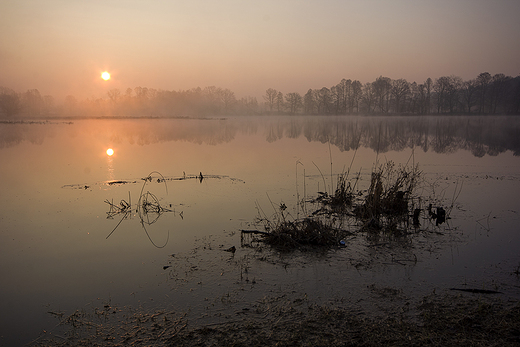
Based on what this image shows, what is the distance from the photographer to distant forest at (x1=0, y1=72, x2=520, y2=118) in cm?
7750

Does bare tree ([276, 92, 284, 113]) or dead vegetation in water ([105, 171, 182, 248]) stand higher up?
bare tree ([276, 92, 284, 113])

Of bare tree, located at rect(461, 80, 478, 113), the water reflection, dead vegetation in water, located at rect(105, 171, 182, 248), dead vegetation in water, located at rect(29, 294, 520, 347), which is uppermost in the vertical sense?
bare tree, located at rect(461, 80, 478, 113)

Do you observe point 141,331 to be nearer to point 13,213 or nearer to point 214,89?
point 13,213

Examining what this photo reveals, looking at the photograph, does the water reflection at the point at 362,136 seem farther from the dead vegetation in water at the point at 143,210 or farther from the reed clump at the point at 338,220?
the dead vegetation in water at the point at 143,210

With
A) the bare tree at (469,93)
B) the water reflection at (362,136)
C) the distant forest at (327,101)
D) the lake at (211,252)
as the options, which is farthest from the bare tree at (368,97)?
the lake at (211,252)

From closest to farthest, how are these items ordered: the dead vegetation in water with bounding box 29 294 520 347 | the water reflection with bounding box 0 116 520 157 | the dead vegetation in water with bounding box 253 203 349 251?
the dead vegetation in water with bounding box 29 294 520 347 → the dead vegetation in water with bounding box 253 203 349 251 → the water reflection with bounding box 0 116 520 157

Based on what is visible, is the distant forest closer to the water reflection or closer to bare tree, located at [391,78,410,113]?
bare tree, located at [391,78,410,113]

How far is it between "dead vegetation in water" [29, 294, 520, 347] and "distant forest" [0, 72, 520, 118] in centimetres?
8540

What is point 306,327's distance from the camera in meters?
3.28

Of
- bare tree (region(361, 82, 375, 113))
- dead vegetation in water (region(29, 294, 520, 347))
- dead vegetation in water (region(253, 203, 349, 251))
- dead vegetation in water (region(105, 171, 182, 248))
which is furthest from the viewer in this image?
bare tree (region(361, 82, 375, 113))

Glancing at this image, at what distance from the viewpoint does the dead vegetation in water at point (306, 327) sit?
121 inches

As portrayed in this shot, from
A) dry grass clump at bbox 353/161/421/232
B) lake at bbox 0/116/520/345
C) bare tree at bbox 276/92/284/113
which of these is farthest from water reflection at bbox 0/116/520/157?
bare tree at bbox 276/92/284/113

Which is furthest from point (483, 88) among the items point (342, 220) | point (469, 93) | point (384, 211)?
point (342, 220)

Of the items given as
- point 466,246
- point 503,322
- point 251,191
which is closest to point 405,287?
point 503,322
